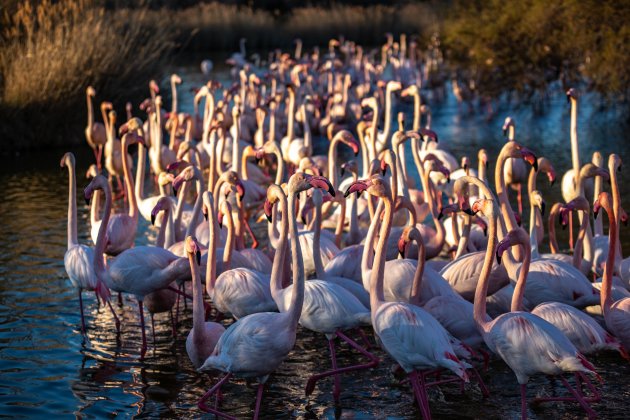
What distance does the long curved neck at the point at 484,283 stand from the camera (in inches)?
211

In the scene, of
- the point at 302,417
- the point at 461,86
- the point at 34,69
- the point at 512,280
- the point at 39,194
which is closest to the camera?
the point at 302,417

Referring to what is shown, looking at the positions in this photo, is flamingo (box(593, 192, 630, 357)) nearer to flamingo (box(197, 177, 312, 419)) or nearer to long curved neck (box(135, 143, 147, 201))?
flamingo (box(197, 177, 312, 419))

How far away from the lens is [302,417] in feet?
18.1

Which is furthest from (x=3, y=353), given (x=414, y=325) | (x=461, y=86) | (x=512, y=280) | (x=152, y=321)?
(x=461, y=86)

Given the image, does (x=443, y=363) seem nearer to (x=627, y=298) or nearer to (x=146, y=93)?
(x=627, y=298)

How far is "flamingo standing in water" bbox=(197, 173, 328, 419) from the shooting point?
5.16m

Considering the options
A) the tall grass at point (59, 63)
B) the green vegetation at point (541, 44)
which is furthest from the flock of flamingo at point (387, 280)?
the green vegetation at point (541, 44)

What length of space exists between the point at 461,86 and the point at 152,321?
15.2 m

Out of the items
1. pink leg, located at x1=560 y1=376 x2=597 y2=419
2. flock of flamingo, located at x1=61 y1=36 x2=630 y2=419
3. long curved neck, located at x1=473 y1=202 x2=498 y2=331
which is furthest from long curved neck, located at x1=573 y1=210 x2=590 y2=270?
pink leg, located at x1=560 y1=376 x2=597 y2=419

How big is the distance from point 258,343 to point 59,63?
37.3 ft

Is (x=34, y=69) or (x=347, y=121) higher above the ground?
(x=34, y=69)

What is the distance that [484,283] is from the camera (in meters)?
5.49

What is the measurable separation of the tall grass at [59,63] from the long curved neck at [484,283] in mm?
11038

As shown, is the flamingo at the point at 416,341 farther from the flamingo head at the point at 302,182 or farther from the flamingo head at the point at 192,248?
the flamingo head at the point at 192,248
